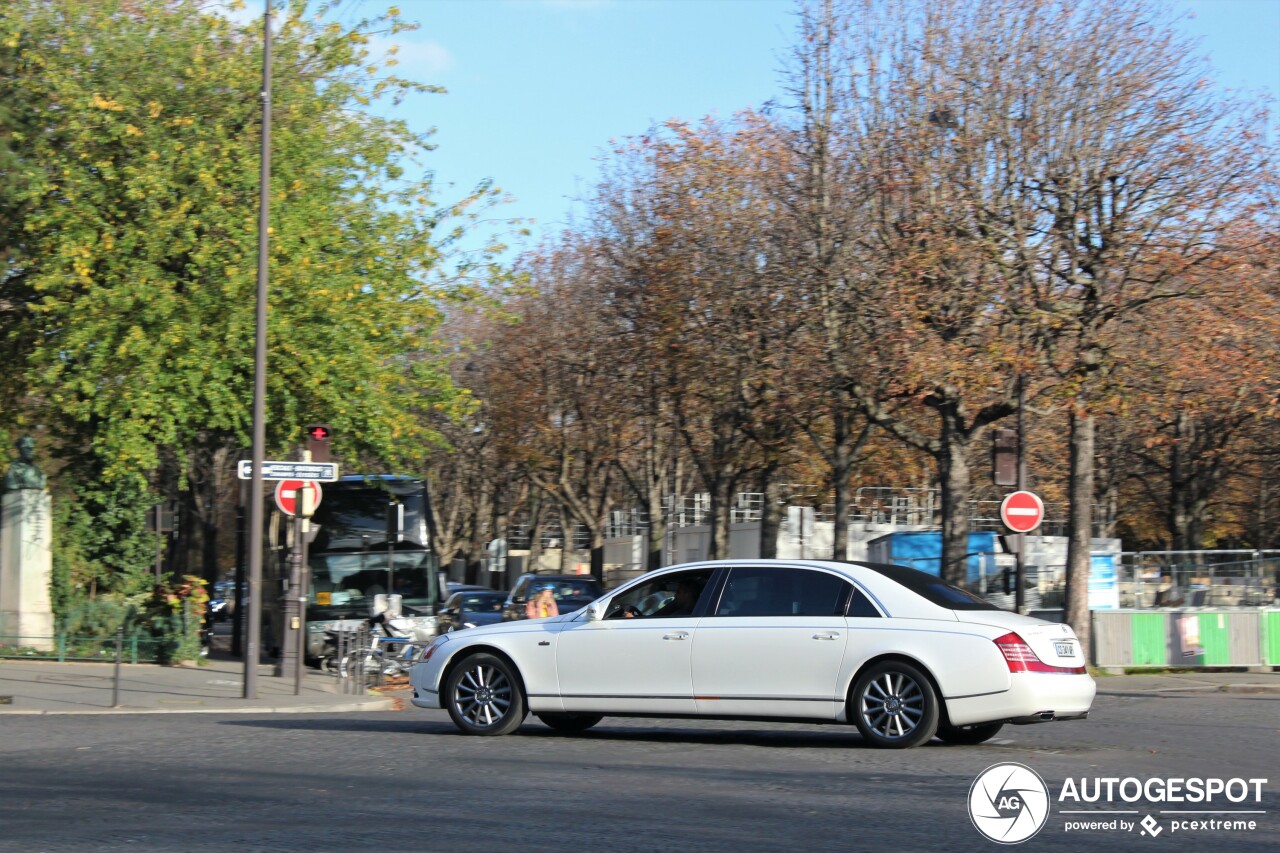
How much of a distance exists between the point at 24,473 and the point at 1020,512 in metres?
17.4

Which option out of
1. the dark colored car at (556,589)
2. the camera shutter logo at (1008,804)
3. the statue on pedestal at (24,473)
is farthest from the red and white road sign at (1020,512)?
the statue on pedestal at (24,473)

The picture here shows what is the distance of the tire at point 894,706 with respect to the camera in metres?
11.8

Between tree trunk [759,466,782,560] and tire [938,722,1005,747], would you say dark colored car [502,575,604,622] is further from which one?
tire [938,722,1005,747]

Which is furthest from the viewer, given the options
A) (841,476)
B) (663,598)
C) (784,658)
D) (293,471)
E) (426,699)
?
(841,476)

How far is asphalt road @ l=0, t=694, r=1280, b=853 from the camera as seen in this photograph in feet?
26.7

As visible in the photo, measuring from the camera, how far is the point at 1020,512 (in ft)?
77.2

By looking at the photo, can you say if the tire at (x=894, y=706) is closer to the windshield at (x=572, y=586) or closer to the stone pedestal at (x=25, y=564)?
the stone pedestal at (x=25, y=564)

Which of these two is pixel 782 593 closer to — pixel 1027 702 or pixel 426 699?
pixel 1027 702

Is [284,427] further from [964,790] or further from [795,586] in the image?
[964,790]

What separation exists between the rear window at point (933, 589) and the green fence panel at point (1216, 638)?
16.1 metres

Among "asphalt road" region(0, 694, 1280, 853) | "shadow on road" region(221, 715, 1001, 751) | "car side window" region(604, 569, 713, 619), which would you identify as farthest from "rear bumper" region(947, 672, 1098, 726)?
"car side window" region(604, 569, 713, 619)

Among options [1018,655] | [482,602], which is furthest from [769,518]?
[1018,655]

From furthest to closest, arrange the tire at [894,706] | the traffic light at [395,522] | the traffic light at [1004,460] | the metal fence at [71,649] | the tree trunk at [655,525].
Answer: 1. the tree trunk at [655,525]
2. the traffic light at [395,522]
3. the metal fence at [71,649]
4. the traffic light at [1004,460]
5. the tire at [894,706]

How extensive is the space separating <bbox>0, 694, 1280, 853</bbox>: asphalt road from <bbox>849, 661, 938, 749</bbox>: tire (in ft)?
0.46
